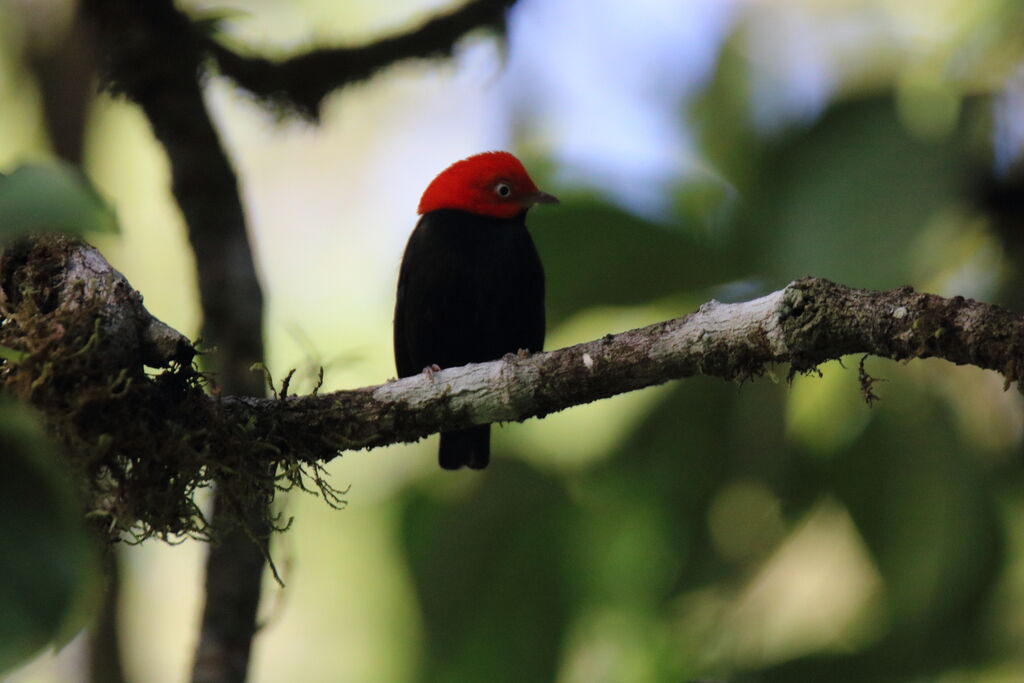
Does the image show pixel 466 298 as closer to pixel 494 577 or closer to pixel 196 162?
pixel 196 162

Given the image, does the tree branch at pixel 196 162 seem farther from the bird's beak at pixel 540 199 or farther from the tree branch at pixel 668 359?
the bird's beak at pixel 540 199

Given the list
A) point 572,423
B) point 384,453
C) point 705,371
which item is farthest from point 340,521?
point 705,371

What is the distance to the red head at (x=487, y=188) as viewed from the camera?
4.71m

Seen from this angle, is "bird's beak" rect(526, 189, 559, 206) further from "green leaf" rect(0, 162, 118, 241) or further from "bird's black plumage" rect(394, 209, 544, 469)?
"green leaf" rect(0, 162, 118, 241)

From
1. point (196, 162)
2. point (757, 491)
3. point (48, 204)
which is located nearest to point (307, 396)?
point (196, 162)

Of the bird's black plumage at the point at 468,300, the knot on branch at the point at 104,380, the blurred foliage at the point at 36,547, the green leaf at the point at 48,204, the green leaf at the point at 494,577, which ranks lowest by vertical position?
the blurred foliage at the point at 36,547

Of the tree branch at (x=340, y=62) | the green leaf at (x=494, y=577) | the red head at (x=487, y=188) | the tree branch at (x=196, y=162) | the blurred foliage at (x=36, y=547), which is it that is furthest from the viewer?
the green leaf at (x=494, y=577)

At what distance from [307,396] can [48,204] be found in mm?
1802

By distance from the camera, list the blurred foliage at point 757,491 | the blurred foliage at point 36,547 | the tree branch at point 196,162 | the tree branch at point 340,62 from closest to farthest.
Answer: the blurred foliage at point 36,547, the tree branch at point 196,162, the tree branch at point 340,62, the blurred foliage at point 757,491

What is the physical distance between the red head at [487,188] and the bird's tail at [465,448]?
0.96m

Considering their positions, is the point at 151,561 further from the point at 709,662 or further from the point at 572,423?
the point at 709,662

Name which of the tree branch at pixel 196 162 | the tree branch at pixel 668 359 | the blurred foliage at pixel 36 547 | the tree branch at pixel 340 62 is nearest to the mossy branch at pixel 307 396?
the tree branch at pixel 668 359

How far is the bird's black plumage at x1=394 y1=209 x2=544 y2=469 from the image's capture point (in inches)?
171

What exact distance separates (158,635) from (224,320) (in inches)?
191
